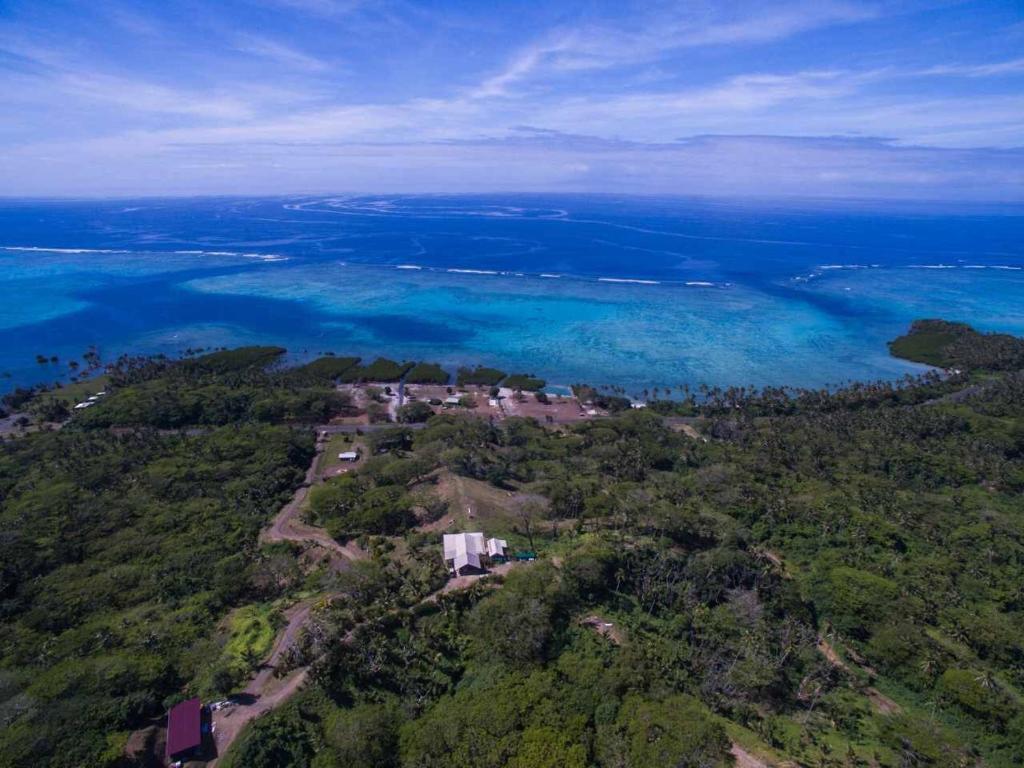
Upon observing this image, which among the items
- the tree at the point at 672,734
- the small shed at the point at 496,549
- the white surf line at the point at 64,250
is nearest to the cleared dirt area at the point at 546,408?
the small shed at the point at 496,549

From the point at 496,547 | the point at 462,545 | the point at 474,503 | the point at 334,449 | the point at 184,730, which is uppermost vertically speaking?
the point at 462,545

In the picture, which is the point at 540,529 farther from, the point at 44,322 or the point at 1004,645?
the point at 44,322

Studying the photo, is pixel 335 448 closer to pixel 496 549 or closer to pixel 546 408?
pixel 546 408

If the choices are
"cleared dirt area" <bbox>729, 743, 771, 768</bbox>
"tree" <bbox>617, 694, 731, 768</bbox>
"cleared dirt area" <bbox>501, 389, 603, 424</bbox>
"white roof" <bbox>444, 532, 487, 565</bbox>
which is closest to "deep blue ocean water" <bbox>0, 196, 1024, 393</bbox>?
"cleared dirt area" <bbox>501, 389, 603, 424</bbox>

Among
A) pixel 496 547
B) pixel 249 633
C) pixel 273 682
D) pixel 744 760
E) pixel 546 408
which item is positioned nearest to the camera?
pixel 744 760

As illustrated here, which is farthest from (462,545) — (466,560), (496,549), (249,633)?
(249,633)

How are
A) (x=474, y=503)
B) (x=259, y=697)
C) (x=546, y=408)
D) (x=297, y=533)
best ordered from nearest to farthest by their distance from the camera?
(x=259, y=697)
(x=297, y=533)
(x=474, y=503)
(x=546, y=408)

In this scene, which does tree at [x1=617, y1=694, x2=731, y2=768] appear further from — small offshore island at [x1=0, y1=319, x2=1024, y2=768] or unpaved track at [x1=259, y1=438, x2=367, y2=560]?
unpaved track at [x1=259, y1=438, x2=367, y2=560]
